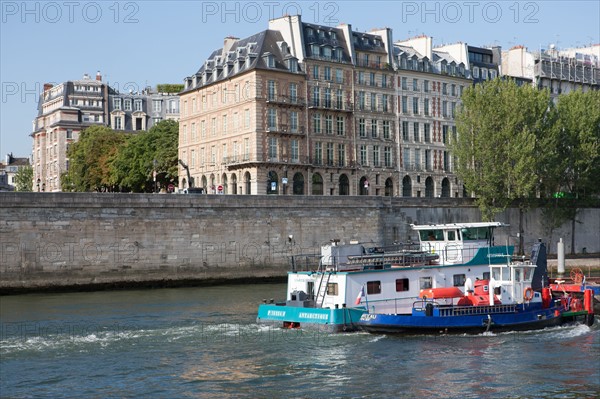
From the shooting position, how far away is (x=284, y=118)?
230 feet

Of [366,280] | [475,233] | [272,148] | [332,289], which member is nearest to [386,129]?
[272,148]

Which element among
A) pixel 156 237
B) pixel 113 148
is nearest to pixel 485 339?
pixel 156 237

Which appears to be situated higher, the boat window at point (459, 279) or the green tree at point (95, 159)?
the green tree at point (95, 159)

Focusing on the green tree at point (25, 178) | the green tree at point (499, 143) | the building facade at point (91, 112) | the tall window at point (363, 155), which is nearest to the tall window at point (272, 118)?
the tall window at point (363, 155)

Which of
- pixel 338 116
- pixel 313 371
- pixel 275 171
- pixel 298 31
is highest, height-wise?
pixel 298 31

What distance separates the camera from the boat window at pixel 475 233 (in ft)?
117

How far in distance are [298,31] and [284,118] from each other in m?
6.80

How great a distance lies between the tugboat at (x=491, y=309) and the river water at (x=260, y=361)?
42 centimetres

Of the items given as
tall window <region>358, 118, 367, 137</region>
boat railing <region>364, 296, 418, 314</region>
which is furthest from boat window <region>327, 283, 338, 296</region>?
tall window <region>358, 118, 367, 137</region>

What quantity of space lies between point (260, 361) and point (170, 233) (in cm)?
2546

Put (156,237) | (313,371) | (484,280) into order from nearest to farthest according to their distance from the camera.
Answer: (313,371), (484,280), (156,237)

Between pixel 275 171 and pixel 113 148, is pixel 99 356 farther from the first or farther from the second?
pixel 113 148

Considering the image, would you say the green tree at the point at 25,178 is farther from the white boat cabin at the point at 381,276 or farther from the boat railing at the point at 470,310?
the boat railing at the point at 470,310

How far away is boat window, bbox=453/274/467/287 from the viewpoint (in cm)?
3397
